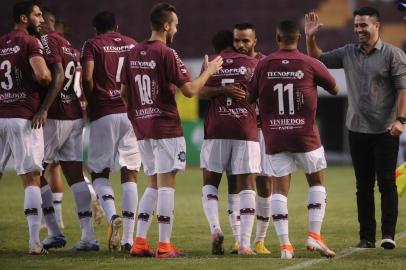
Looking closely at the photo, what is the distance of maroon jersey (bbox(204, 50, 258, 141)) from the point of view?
32.9 feet

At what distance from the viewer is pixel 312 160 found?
30.9 ft

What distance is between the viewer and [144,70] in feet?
31.6

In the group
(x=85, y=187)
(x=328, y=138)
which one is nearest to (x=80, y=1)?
(x=328, y=138)

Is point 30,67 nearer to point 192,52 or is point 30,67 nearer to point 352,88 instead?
point 352,88

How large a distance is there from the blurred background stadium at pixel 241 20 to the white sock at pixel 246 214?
63.1 ft

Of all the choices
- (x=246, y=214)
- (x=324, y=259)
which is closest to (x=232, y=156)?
(x=246, y=214)

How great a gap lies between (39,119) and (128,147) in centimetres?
115

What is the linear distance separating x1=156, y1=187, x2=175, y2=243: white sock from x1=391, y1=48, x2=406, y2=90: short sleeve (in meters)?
2.36

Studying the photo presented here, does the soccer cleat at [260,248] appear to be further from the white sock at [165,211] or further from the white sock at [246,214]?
the white sock at [165,211]

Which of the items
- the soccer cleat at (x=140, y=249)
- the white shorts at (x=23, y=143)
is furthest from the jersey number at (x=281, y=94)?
the white shorts at (x=23, y=143)

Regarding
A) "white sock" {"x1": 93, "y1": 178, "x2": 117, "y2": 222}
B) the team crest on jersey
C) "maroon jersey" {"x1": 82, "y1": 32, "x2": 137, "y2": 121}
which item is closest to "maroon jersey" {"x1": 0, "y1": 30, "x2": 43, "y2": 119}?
"maroon jersey" {"x1": 82, "y1": 32, "x2": 137, "y2": 121}

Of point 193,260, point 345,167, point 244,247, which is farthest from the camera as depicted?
point 345,167

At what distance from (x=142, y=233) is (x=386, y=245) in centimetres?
226

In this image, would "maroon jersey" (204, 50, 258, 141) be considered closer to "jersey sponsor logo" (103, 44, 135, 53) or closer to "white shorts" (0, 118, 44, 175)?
"jersey sponsor logo" (103, 44, 135, 53)
